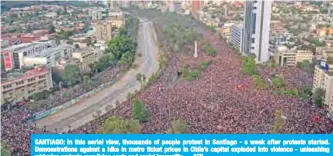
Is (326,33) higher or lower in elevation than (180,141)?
lower

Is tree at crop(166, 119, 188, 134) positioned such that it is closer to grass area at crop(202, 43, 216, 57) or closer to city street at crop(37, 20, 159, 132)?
city street at crop(37, 20, 159, 132)

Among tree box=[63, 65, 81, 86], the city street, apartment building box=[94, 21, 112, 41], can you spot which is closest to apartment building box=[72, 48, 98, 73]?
tree box=[63, 65, 81, 86]

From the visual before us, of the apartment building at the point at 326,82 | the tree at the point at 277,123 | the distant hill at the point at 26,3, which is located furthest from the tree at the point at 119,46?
the distant hill at the point at 26,3

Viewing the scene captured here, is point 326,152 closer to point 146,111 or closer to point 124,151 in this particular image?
point 124,151

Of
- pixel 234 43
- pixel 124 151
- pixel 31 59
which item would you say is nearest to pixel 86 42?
pixel 31 59

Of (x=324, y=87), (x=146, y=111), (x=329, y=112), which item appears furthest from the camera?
(x=324, y=87)
